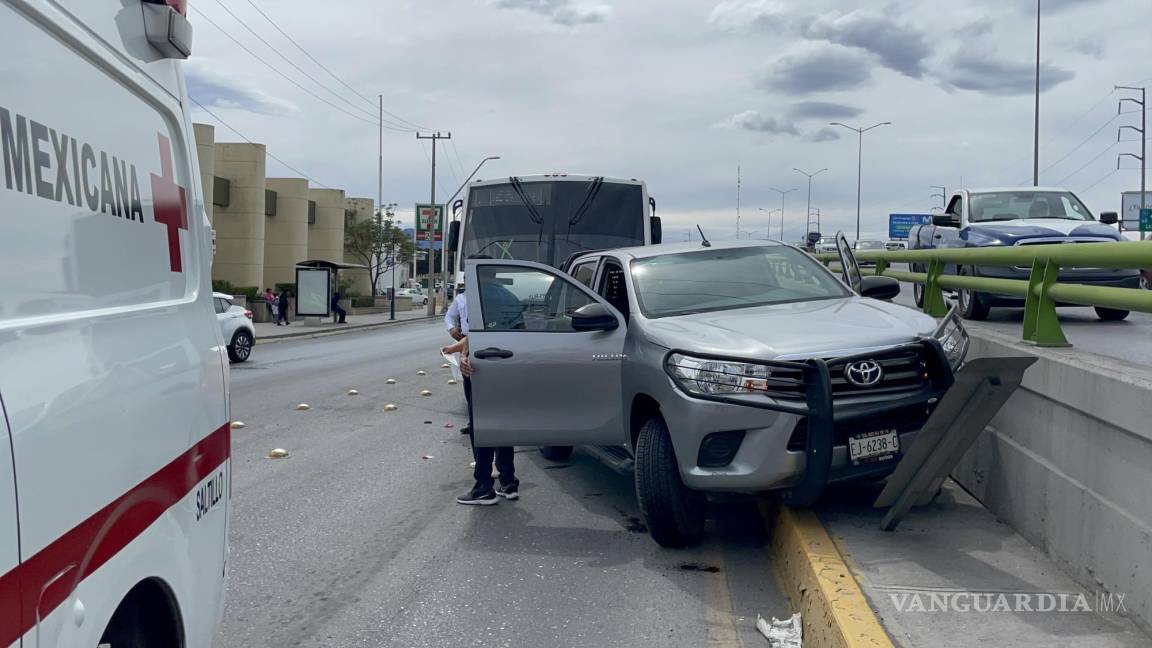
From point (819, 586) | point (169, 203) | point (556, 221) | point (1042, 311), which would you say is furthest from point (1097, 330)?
point (169, 203)

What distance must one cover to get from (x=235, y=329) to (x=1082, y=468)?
19181mm

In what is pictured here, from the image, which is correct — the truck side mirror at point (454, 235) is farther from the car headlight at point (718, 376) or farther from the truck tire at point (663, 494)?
the car headlight at point (718, 376)

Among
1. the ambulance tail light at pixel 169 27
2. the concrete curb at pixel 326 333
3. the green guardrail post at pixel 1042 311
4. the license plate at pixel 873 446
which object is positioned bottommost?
the concrete curb at pixel 326 333

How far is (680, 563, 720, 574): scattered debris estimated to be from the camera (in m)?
5.70

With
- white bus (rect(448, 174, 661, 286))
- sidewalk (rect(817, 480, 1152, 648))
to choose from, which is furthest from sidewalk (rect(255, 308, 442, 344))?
sidewalk (rect(817, 480, 1152, 648))

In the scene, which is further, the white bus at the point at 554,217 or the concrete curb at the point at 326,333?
the concrete curb at the point at 326,333

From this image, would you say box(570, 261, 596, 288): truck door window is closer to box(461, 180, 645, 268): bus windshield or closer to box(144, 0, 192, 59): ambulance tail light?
box(461, 180, 645, 268): bus windshield

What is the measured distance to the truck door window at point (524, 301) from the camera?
6871 mm

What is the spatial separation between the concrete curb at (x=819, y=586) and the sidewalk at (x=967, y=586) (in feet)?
0.24

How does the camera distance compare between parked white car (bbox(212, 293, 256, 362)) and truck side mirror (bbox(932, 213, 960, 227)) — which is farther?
parked white car (bbox(212, 293, 256, 362))

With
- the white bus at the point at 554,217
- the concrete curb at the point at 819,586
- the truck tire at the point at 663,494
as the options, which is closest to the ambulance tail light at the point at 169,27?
the concrete curb at the point at 819,586

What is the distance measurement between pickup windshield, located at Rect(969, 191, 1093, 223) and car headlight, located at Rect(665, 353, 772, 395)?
28.6 ft

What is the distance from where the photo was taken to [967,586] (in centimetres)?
449

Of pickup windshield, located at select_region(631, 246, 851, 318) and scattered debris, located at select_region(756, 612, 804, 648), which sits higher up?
pickup windshield, located at select_region(631, 246, 851, 318)
